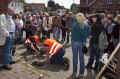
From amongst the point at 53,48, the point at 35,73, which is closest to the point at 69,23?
the point at 53,48

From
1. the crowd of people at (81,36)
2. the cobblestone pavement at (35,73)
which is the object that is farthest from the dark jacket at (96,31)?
the cobblestone pavement at (35,73)

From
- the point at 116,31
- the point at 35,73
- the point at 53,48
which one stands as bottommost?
the point at 35,73

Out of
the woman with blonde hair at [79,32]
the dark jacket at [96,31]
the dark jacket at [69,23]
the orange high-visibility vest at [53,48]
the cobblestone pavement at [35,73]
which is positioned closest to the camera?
the cobblestone pavement at [35,73]

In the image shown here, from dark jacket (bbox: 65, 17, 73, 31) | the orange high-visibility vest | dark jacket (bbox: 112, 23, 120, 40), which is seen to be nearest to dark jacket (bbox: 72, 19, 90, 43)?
the orange high-visibility vest

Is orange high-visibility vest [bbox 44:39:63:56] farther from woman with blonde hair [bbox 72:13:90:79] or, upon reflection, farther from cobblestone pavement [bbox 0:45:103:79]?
woman with blonde hair [bbox 72:13:90:79]

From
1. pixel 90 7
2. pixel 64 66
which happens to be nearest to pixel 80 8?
pixel 90 7

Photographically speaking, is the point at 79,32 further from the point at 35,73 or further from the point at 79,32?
the point at 35,73

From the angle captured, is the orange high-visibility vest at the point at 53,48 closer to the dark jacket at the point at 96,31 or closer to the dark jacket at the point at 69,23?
the dark jacket at the point at 96,31

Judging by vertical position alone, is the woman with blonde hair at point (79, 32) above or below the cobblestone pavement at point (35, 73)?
above

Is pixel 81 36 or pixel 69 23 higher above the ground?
pixel 69 23

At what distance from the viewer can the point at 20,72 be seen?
15.0 ft

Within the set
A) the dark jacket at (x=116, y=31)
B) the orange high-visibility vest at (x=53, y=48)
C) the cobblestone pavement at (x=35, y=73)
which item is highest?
the dark jacket at (x=116, y=31)

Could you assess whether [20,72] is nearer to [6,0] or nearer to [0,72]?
[0,72]

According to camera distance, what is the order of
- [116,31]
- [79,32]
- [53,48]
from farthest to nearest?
[116,31] < [53,48] < [79,32]
